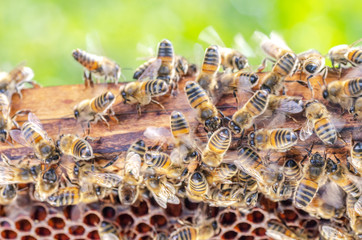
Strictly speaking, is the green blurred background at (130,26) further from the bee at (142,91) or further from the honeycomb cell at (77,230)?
the honeycomb cell at (77,230)

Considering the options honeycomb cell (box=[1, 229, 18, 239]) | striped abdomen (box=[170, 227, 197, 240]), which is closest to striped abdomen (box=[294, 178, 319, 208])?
striped abdomen (box=[170, 227, 197, 240])

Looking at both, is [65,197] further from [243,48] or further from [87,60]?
[243,48]

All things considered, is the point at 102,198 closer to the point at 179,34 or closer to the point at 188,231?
the point at 188,231

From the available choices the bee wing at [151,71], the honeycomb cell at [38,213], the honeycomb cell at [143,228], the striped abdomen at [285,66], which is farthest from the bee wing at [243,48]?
the honeycomb cell at [38,213]

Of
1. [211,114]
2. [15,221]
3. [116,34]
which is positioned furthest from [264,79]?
[116,34]

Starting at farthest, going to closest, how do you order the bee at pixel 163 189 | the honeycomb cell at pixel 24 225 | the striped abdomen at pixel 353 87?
the honeycomb cell at pixel 24 225, the bee at pixel 163 189, the striped abdomen at pixel 353 87

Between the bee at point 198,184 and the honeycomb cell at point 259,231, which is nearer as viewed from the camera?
the bee at point 198,184
